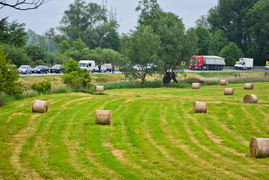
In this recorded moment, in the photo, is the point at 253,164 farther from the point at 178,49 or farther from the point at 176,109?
the point at 178,49

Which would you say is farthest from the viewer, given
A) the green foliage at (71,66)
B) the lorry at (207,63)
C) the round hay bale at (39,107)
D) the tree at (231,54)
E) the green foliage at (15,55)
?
the tree at (231,54)

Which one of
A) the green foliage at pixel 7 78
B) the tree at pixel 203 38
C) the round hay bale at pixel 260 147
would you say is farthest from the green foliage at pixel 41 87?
the tree at pixel 203 38

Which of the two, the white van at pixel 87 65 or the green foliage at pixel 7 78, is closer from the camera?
the green foliage at pixel 7 78

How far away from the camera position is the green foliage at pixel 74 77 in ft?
134

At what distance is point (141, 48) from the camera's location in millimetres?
52375

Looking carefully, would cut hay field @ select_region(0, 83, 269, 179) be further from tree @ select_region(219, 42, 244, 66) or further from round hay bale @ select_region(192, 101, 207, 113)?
Answer: tree @ select_region(219, 42, 244, 66)

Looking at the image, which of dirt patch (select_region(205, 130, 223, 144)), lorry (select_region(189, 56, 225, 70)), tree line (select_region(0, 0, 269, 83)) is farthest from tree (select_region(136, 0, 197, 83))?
dirt patch (select_region(205, 130, 223, 144))

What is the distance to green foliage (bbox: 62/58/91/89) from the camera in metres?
40.9

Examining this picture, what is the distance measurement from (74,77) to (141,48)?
14500mm

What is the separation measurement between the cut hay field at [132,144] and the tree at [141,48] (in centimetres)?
2643

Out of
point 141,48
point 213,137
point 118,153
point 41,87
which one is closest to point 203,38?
point 141,48

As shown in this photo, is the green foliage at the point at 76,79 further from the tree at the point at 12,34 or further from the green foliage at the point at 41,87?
the tree at the point at 12,34

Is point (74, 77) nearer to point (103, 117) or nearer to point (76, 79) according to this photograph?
point (76, 79)

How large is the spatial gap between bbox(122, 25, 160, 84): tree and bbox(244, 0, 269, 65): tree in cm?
6462
